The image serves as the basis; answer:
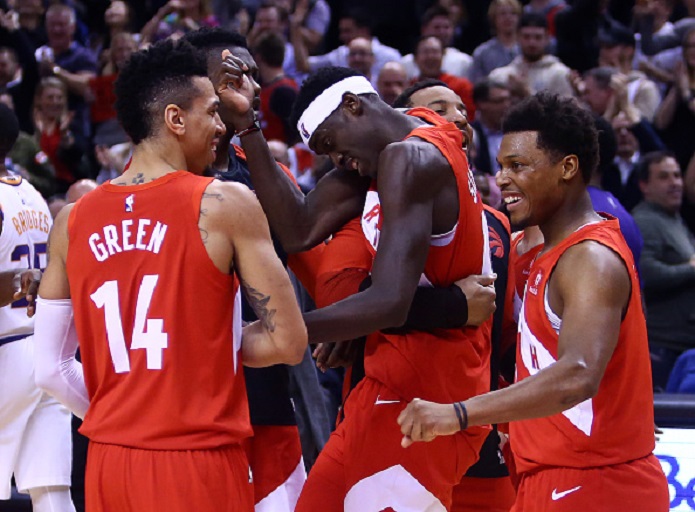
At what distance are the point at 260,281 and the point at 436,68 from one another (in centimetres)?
735

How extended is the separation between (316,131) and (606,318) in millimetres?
1328

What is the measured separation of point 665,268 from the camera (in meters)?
7.79

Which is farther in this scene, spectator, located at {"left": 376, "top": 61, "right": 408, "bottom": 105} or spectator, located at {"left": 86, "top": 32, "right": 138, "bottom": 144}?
spectator, located at {"left": 86, "top": 32, "right": 138, "bottom": 144}

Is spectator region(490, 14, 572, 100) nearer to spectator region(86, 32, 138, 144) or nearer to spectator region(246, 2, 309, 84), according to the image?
spectator region(246, 2, 309, 84)

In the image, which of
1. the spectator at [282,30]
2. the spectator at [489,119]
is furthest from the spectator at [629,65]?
the spectator at [282,30]

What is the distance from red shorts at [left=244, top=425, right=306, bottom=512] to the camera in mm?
4273

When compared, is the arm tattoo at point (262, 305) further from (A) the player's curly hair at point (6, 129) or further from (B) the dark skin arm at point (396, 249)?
(A) the player's curly hair at point (6, 129)

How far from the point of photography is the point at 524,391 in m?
3.25

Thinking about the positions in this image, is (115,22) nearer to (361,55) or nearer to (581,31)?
(361,55)

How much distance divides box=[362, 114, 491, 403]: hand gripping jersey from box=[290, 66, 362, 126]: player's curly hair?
1.52ft

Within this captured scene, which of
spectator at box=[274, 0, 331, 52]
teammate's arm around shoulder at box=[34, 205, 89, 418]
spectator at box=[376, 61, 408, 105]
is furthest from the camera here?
spectator at box=[274, 0, 331, 52]

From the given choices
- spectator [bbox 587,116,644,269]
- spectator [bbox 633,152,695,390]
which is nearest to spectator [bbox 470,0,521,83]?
spectator [bbox 633,152,695,390]

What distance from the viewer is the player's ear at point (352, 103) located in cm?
401

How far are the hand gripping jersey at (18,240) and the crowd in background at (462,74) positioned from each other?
2.12 meters
